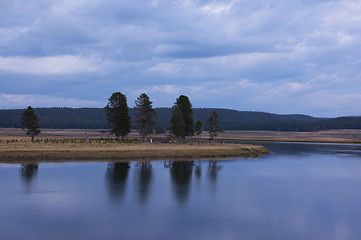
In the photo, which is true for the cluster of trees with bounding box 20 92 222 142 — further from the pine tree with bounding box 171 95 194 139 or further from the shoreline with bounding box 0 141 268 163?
the shoreline with bounding box 0 141 268 163

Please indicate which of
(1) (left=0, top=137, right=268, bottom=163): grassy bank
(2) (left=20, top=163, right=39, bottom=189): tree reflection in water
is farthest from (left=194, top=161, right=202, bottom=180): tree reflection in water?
(2) (left=20, top=163, right=39, bottom=189): tree reflection in water

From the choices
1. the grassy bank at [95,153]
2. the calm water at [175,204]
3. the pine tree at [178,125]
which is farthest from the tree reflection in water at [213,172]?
the pine tree at [178,125]

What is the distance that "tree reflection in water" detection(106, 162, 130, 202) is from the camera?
3191 cm

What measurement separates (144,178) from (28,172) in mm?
14624

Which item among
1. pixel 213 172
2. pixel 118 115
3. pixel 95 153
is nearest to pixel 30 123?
pixel 118 115

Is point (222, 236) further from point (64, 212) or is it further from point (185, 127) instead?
point (185, 127)

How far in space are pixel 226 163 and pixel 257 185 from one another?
66.9 feet

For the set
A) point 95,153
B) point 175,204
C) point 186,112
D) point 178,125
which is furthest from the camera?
point 186,112

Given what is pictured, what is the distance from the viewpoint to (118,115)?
277 ft

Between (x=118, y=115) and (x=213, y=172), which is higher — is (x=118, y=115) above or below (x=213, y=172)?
above

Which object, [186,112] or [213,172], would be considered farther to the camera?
[186,112]

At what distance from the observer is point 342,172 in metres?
49.2

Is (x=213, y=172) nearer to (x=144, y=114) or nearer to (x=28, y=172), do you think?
(x=28, y=172)

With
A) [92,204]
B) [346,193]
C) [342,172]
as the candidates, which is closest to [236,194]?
[346,193]
